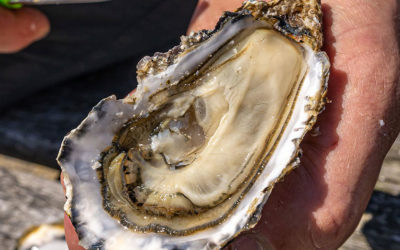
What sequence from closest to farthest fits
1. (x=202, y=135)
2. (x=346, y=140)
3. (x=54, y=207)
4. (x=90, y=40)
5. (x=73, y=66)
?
(x=346, y=140) < (x=202, y=135) < (x=54, y=207) < (x=90, y=40) < (x=73, y=66)

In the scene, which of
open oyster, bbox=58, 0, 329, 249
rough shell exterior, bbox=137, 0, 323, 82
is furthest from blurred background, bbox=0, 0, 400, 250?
rough shell exterior, bbox=137, 0, 323, 82

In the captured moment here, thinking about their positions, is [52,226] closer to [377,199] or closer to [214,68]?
[214,68]

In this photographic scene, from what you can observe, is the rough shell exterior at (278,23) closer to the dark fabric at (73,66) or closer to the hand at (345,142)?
the hand at (345,142)

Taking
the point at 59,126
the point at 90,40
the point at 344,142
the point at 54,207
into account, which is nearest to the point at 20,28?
the point at 90,40

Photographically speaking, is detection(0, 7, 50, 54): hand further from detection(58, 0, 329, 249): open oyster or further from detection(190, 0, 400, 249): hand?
detection(190, 0, 400, 249): hand

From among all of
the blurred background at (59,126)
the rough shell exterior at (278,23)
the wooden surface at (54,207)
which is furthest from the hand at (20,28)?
the rough shell exterior at (278,23)

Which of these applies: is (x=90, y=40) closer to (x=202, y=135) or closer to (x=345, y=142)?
(x=202, y=135)
